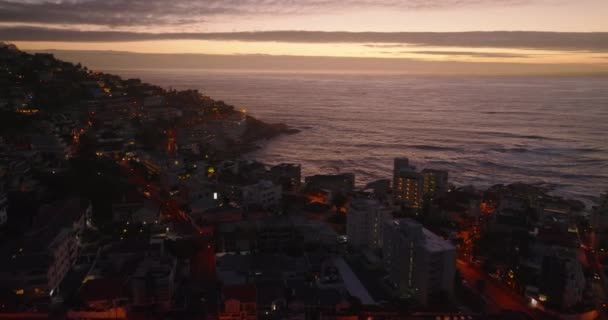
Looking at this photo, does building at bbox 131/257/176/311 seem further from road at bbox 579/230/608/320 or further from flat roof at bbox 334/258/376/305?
road at bbox 579/230/608/320

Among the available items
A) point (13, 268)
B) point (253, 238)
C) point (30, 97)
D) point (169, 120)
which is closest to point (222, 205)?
point (253, 238)

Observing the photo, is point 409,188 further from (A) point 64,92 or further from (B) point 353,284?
(A) point 64,92

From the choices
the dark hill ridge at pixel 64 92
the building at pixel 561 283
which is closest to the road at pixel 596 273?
the building at pixel 561 283

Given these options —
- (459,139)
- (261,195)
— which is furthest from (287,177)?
(459,139)

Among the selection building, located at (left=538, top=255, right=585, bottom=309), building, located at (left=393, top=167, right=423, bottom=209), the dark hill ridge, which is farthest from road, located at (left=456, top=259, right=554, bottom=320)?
the dark hill ridge

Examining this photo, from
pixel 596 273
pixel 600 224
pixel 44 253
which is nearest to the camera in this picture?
pixel 44 253

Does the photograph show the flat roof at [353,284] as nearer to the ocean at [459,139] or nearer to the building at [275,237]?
the building at [275,237]

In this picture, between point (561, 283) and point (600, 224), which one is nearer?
point (561, 283)
